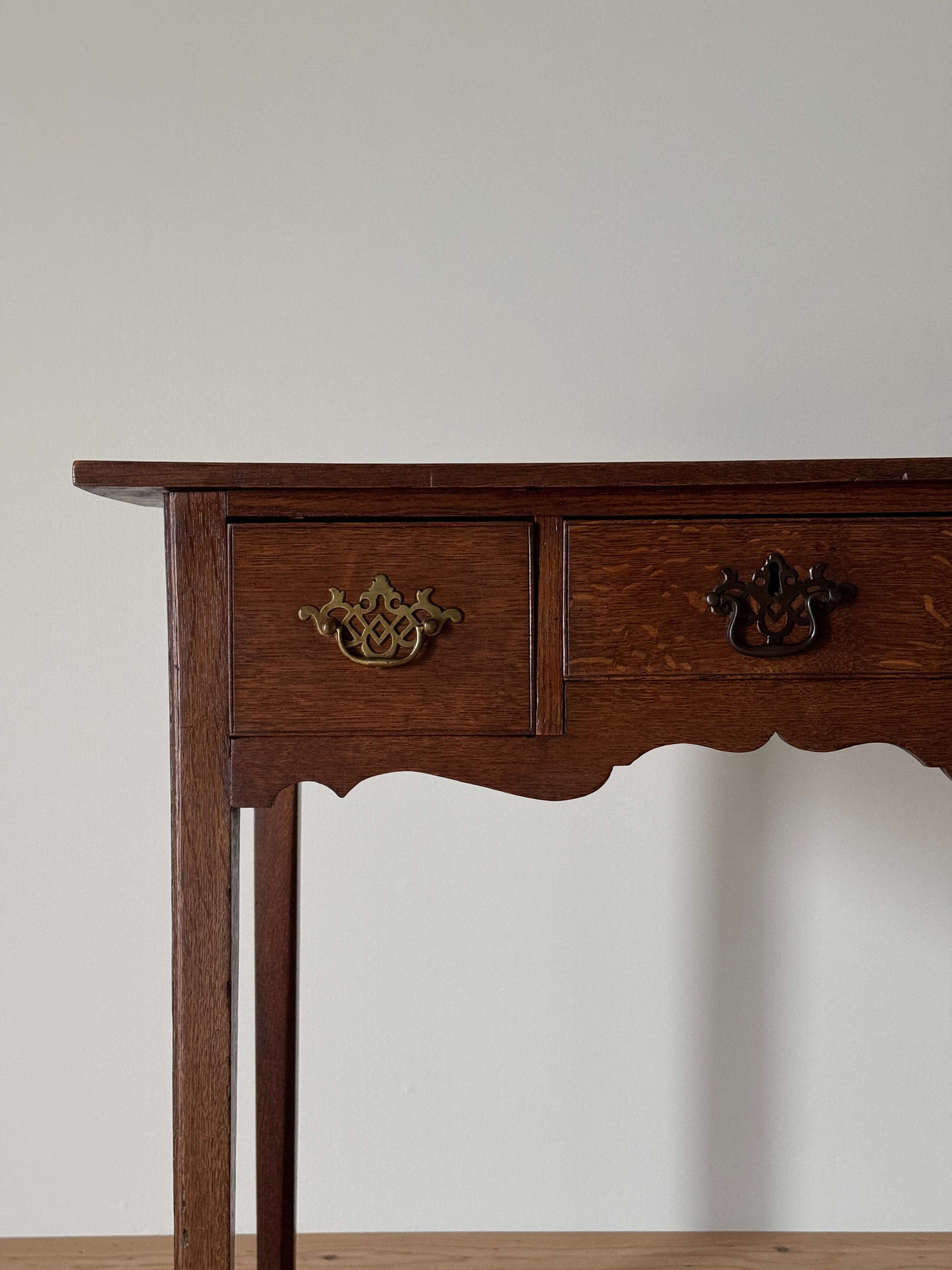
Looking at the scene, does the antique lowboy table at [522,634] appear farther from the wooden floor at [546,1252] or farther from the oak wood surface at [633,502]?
the wooden floor at [546,1252]

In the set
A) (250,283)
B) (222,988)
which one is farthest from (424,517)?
(250,283)

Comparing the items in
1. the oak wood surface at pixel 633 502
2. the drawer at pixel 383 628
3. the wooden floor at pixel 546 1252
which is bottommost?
the wooden floor at pixel 546 1252

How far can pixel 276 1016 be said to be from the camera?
4.42 ft

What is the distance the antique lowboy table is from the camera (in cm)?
93

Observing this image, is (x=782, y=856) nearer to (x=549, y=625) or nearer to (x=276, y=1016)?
(x=276, y=1016)

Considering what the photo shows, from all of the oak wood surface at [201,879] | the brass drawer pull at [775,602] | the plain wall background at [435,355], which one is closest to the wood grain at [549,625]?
the brass drawer pull at [775,602]

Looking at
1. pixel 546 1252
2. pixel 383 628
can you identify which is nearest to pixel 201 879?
pixel 383 628

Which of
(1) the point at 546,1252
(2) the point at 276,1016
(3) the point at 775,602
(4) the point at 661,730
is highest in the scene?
(3) the point at 775,602

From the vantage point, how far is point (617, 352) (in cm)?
166

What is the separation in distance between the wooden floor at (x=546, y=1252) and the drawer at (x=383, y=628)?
1067 mm

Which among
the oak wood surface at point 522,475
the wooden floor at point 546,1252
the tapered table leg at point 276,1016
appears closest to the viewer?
the oak wood surface at point 522,475

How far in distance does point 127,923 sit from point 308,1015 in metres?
0.29

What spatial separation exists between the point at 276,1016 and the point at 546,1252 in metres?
0.64

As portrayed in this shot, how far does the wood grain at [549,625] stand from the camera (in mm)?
951
